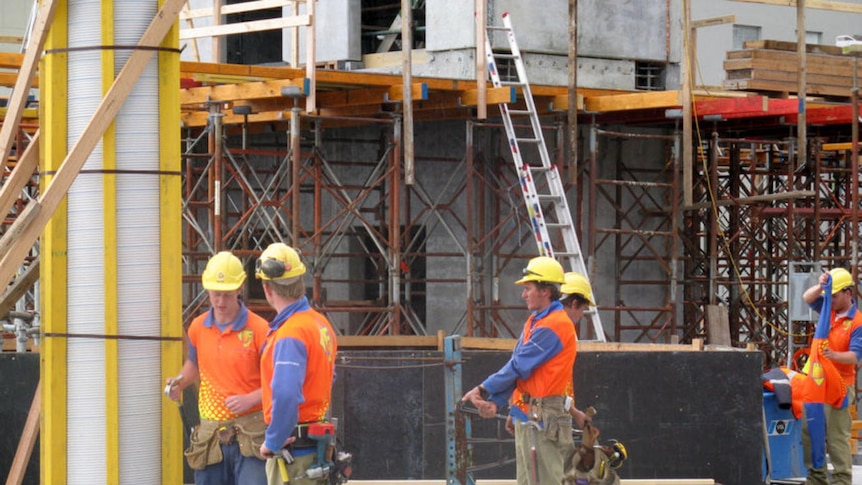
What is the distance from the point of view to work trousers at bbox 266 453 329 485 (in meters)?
8.58

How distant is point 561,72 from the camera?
74.3 feet

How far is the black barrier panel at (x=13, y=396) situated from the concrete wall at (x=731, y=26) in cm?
3331

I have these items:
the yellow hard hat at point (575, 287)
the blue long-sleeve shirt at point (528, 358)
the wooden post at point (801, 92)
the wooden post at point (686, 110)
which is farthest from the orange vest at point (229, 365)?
the wooden post at point (801, 92)

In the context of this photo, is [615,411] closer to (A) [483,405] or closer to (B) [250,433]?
(A) [483,405]

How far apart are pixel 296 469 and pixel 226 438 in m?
0.67

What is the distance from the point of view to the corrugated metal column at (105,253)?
930 cm

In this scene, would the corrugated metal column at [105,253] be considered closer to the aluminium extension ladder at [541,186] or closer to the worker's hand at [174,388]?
the worker's hand at [174,388]

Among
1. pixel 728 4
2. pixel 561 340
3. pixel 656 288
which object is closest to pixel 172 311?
pixel 561 340

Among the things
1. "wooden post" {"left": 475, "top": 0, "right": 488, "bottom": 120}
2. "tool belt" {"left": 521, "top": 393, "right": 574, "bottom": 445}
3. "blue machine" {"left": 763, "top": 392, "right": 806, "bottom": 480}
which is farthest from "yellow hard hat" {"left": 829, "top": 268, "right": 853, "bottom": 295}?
"wooden post" {"left": 475, "top": 0, "right": 488, "bottom": 120}

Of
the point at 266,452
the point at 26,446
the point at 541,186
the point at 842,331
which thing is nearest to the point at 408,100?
the point at 541,186

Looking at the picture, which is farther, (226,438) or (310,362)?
(226,438)

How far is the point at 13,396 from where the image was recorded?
13680 millimetres

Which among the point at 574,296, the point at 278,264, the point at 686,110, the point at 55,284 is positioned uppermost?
the point at 686,110

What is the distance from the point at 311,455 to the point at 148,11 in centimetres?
297
